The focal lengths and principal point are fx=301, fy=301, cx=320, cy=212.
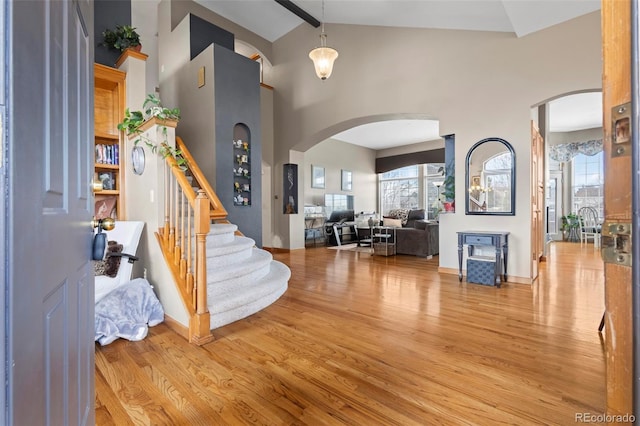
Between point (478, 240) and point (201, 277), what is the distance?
145 inches

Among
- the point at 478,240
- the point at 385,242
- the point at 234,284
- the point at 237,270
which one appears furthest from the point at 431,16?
the point at 234,284

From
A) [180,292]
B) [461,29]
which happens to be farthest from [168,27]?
[180,292]

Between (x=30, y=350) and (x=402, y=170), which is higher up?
(x=402, y=170)

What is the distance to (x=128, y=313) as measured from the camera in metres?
2.51

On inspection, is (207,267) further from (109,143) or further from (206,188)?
(109,143)

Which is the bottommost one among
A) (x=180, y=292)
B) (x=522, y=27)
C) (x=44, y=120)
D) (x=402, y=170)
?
(x=180, y=292)

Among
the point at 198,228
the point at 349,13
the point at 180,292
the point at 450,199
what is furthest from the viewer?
the point at 349,13

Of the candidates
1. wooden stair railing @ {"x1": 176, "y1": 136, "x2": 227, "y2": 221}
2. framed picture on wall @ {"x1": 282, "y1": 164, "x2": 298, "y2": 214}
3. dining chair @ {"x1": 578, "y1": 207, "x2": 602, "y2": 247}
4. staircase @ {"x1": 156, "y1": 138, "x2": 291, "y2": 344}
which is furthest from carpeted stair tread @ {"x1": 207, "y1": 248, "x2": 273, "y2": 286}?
dining chair @ {"x1": 578, "y1": 207, "x2": 602, "y2": 247}

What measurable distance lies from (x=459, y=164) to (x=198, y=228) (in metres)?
4.02

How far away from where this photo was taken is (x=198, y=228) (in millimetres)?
2330

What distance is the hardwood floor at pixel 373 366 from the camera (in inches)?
60.7

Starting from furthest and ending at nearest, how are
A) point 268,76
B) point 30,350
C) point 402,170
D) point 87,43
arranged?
1. point 402,170
2. point 268,76
3. point 87,43
4. point 30,350

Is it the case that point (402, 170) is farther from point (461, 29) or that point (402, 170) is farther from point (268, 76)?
point (461, 29)

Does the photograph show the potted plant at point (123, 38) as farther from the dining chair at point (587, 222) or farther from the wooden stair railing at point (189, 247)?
the dining chair at point (587, 222)
